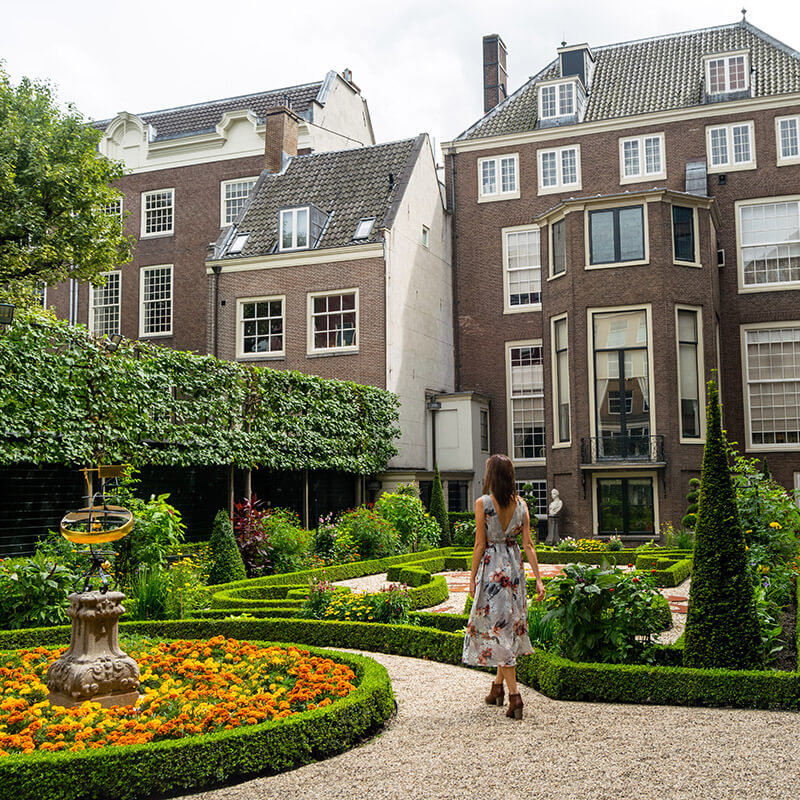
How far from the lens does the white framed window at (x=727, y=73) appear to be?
26969 millimetres

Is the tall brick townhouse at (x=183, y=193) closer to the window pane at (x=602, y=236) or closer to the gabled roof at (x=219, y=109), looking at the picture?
the gabled roof at (x=219, y=109)

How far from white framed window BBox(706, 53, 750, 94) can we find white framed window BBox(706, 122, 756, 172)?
1316 millimetres

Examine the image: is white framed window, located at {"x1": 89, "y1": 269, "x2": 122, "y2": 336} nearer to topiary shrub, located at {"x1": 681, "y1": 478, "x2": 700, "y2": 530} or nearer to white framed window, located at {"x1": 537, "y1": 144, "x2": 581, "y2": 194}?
white framed window, located at {"x1": 537, "y1": 144, "x2": 581, "y2": 194}

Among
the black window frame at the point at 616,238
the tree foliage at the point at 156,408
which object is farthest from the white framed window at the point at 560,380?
the tree foliage at the point at 156,408

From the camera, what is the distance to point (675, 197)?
2334 centimetres

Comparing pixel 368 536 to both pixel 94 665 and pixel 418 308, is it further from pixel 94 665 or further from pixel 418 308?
pixel 94 665

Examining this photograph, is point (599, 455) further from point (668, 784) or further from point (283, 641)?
point (668, 784)

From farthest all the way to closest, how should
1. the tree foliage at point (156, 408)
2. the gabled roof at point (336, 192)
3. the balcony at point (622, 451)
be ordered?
the gabled roof at point (336, 192) → the balcony at point (622, 451) → the tree foliage at point (156, 408)

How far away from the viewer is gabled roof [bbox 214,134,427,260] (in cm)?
2641

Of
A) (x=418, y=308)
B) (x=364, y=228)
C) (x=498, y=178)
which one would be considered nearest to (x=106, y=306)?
A: (x=364, y=228)

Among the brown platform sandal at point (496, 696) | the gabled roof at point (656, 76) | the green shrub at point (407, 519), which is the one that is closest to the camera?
the brown platform sandal at point (496, 696)

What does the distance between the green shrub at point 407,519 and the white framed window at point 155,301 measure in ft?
43.9

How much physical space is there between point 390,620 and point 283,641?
1.30 m

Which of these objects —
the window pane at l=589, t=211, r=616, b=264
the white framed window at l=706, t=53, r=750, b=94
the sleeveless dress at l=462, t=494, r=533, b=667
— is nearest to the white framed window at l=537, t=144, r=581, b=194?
the white framed window at l=706, t=53, r=750, b=94
